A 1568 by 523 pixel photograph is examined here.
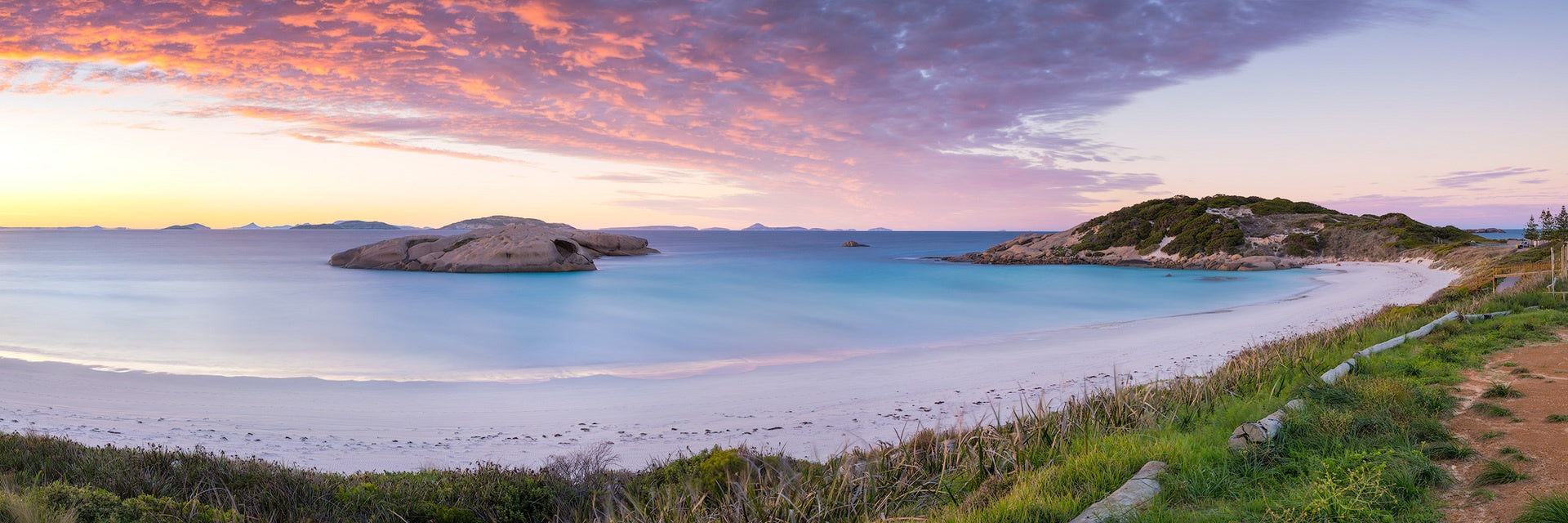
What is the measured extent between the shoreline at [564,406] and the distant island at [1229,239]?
4378 cm

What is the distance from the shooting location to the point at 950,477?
614 cm

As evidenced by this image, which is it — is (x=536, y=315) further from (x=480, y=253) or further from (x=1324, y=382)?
(x=1324, y=382)

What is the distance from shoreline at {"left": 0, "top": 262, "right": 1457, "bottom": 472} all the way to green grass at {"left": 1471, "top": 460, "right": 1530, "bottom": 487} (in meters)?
3.78

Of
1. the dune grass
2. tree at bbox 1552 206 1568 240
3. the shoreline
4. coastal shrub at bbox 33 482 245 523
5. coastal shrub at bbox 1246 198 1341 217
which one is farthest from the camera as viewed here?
coastal shrub at bbox 1246 198 1341 217

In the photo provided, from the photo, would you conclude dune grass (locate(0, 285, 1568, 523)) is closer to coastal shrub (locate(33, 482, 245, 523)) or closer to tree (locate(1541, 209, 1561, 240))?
coastal shrub (locate(33, 482, 245, 523))

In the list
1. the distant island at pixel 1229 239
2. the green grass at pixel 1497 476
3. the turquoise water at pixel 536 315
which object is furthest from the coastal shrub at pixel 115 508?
the distant island at pixel 1229 239

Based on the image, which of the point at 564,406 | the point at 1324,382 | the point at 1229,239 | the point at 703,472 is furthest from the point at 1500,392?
the point at 1229,239

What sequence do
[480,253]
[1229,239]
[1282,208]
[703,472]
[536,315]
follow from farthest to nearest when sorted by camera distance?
[1282,208] < [1229,239] < [480,253] < [536,315] < [703,472]

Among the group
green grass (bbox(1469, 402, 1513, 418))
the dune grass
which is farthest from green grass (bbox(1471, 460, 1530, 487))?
green grass (bbox(1469, 402, 1513, 418))

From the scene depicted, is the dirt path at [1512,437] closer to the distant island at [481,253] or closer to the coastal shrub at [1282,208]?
the distant island at [481,253]

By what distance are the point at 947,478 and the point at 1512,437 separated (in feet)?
15.0

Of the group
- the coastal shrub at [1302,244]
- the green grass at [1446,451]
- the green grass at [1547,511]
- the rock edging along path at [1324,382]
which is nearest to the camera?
the green grass at [1547,511]

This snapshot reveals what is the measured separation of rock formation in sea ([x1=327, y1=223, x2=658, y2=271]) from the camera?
43781 mm

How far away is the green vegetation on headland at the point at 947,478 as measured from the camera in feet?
15.4
